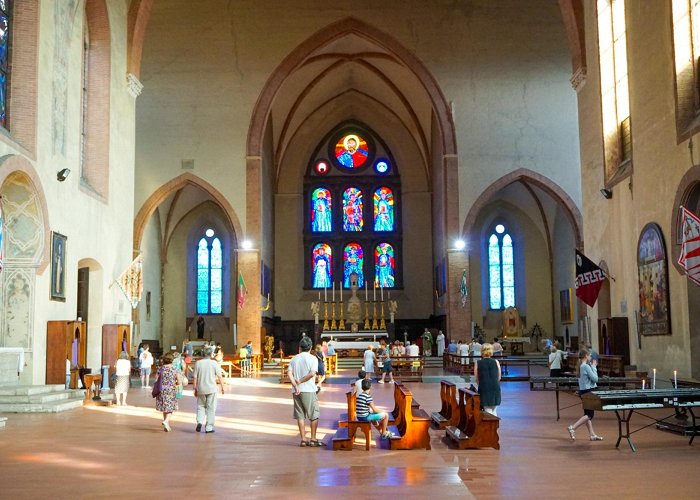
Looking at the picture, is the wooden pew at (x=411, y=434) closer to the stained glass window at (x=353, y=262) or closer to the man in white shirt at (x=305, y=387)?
the man in white shirt at (x=305, y=387)

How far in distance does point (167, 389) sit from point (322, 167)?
2785 centimetres

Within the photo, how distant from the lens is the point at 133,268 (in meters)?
22.9

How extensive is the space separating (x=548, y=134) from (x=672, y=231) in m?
15.2

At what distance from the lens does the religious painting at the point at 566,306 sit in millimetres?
34531

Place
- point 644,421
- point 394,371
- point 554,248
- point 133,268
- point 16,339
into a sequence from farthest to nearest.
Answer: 1. point 554,248
2. point 394,371
3. point 133,268
4. point 16,339
5. point 644,421

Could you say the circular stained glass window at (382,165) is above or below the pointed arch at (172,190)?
above

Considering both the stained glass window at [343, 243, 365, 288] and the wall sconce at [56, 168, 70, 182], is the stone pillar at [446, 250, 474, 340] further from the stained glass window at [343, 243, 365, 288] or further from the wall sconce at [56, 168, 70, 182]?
the wall sconce at [56, 168, 70, 182]

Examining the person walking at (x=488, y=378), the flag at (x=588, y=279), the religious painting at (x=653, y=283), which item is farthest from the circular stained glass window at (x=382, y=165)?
the person walking at (x=488, y=378)

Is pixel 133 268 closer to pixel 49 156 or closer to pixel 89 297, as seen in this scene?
pixel 89 297

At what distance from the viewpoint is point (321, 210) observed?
39.2m

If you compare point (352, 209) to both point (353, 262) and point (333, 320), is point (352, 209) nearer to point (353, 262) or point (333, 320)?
point (353, 262)

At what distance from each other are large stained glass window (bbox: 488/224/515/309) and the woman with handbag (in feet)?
89.2

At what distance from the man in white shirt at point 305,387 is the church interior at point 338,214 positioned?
369mm

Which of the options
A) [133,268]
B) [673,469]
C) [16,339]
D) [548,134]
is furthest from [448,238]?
[673,469]
